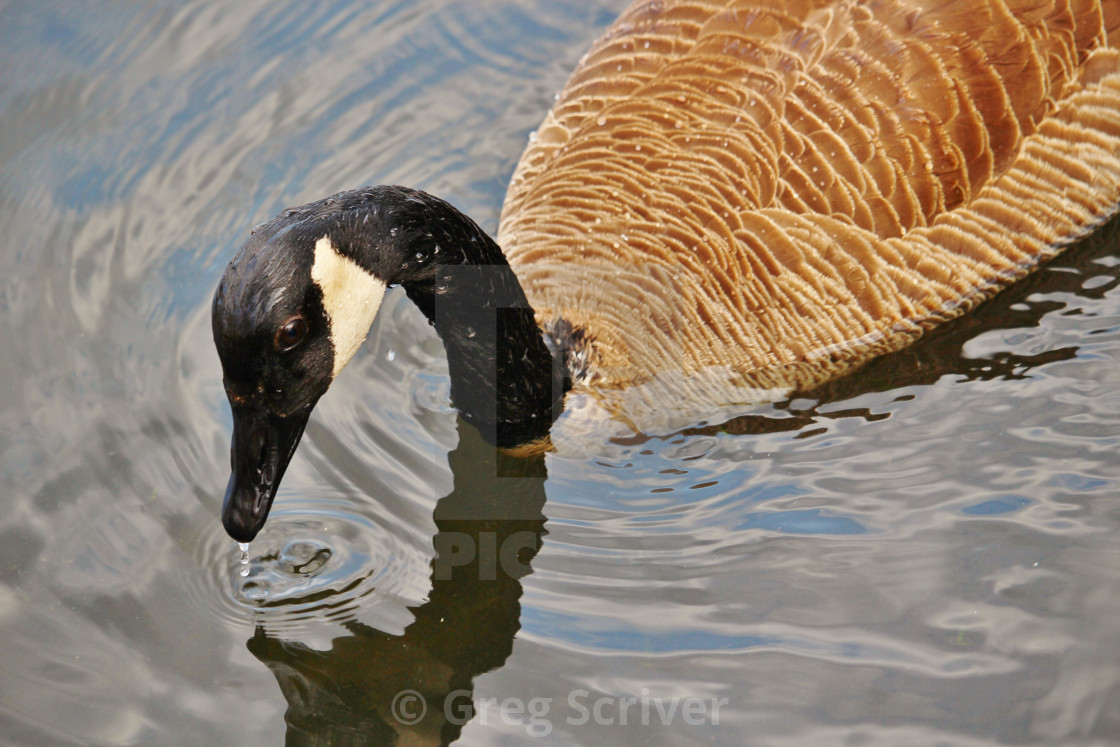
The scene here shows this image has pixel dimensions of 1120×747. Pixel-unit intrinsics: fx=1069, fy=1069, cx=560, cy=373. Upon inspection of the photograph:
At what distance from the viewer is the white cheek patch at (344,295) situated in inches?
147

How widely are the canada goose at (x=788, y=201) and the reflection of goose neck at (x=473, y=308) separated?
0.01m

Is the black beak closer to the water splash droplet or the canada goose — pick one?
the water splash droplet

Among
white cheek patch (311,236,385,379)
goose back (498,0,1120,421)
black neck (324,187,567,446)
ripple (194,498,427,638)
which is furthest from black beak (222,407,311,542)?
goose back (498,0,1120,421)

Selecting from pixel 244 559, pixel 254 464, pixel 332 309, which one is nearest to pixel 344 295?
pixel 332 309

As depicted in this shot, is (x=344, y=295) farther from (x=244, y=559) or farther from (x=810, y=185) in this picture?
(x=810, y=185)

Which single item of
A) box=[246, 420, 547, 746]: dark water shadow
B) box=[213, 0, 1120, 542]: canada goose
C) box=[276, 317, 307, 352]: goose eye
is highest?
box=[213, 0, 1120, 542]: canada goose

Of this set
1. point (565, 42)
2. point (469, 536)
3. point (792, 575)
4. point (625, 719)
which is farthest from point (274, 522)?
point (565, 42)

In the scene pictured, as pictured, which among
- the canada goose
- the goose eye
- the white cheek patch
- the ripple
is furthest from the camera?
the canada goose

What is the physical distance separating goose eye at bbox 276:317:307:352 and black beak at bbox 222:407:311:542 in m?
0.32

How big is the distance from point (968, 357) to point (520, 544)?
2538 mm

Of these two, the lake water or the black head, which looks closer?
the black head

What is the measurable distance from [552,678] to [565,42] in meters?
5.06

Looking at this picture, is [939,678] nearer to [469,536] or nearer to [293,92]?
→ [469,536]

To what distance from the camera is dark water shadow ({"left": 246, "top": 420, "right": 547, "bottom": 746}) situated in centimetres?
434
